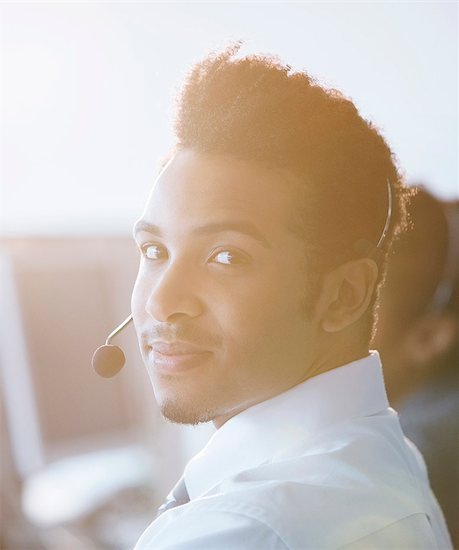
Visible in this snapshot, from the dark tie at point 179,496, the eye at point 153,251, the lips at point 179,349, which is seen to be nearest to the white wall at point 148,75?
the eye at point 153,251

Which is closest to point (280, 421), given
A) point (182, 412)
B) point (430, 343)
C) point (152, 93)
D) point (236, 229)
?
point (182, 412)

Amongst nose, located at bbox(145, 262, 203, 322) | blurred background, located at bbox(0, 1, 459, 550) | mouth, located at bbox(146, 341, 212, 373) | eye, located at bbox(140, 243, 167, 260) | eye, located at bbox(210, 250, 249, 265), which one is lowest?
mouth, located at bbox(146, 341, 212, 373)

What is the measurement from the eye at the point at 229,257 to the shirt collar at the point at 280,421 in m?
0.16

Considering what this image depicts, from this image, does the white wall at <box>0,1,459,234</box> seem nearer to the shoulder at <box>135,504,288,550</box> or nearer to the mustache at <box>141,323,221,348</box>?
the mustache at <box>141,323,221,348</box>

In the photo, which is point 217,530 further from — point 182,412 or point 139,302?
point 139,302

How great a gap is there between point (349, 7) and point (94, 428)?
1654mm

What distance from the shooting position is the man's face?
738 millimetres

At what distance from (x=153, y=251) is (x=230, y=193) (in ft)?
0.39

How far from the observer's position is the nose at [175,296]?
2.46 feet

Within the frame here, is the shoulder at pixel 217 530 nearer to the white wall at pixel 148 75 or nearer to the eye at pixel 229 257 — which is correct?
the eye at pixel 229 257

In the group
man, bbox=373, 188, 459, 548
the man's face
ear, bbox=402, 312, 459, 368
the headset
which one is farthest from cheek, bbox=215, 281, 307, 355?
ear, bbox=402, 312, 459, 368

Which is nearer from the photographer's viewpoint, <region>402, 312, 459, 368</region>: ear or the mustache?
the mustache

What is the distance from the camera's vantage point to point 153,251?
0.79 metres

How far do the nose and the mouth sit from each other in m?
0.03
